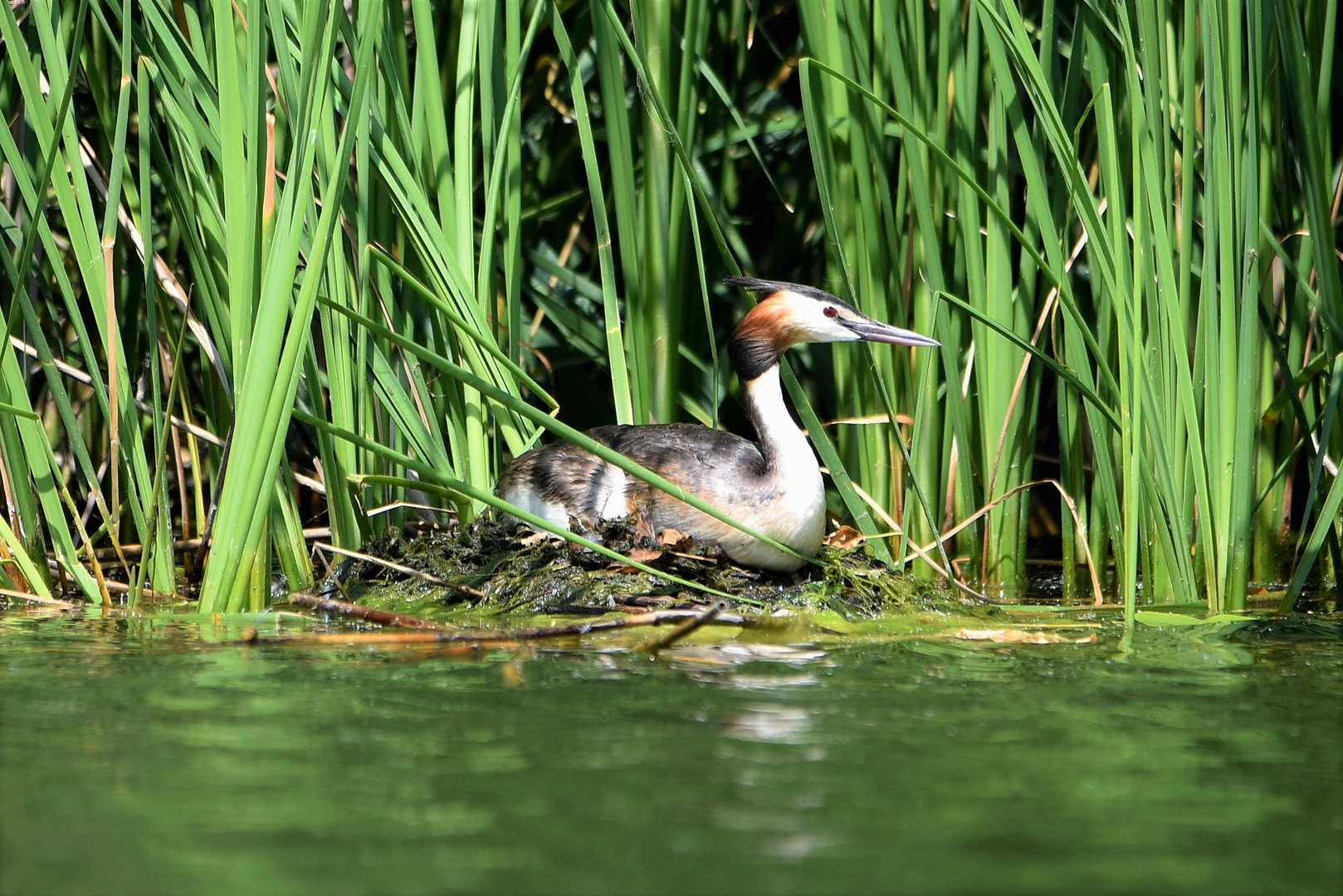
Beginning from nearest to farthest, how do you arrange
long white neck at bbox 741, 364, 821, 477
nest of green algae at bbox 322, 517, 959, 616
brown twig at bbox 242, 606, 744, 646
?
brown twig at bbox 242, 606, 744, 646
nest of green algae at bbox 322, 517, 959, 616
long white neck at bbox 741, 364, 821, 477

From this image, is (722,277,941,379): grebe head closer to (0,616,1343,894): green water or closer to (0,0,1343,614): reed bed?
(0,0,1343,614): reed bed

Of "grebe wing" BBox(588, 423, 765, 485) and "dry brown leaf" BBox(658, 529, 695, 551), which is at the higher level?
"grebe wing" BBox(588, 423, 765, 485)

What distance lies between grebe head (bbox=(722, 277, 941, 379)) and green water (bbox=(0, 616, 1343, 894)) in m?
1.37

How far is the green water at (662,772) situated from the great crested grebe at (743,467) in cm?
115

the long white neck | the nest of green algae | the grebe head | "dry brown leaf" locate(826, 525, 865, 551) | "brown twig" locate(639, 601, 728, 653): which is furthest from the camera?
"dry brown leaf" locate(826, 525, 865, 551)

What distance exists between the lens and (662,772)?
7.26 feet

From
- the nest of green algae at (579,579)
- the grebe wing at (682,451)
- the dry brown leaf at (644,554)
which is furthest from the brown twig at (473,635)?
the grebe wing at (682,451)

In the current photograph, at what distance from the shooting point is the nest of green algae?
3.87m

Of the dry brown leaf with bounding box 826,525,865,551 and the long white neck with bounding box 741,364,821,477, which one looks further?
the dry brown leaf with bounding box 826,525,865,551

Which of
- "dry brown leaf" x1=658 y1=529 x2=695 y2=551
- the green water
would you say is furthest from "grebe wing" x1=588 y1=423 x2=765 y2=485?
the green water

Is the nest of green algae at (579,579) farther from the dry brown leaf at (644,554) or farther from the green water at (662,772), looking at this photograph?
the green water at (662,772)

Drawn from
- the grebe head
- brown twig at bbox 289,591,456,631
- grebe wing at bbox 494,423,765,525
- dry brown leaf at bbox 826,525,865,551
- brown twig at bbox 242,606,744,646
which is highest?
the grebe head

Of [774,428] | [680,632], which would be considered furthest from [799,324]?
[680,632]

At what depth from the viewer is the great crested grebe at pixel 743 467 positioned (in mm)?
4285
